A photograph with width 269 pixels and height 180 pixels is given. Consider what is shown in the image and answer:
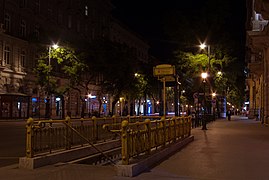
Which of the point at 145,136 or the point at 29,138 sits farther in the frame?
the point at 145,136

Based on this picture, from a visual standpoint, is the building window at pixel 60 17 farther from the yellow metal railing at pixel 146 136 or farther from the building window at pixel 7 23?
the yellow metal railing at pixel 146 136

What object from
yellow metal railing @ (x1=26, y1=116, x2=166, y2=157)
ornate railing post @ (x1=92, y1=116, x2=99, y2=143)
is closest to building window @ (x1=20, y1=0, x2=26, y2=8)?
yellow metal railing @ (x1=26, y1=116, x2=166, y2=157)

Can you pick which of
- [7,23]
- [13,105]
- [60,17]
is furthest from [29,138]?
A: [60,17]

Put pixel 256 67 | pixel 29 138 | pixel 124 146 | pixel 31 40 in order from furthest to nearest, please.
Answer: pixel 31 40, pixel 256 67, pixel 29 138, pixel 124 146

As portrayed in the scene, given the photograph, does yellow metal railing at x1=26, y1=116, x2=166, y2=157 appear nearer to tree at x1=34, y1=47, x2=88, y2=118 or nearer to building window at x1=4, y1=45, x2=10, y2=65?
building window at x1=4, y1=45, x2=10, y2=65

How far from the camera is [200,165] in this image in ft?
37.7

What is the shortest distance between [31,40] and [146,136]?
43276 mm

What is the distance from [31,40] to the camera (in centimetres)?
5216

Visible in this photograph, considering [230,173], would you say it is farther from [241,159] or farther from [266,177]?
[241,159]

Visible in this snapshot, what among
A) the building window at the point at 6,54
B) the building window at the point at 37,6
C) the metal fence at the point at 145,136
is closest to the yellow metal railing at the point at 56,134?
the metal fence at the point at 145,136

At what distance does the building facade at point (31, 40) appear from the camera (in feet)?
156

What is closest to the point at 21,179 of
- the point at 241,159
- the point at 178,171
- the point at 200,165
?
the point at 178,171

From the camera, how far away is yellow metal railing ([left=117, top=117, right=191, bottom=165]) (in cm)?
969

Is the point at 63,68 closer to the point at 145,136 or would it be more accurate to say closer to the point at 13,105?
the point at 13,105
